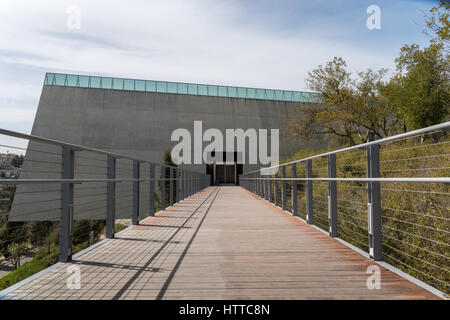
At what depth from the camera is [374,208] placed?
9.42 ft

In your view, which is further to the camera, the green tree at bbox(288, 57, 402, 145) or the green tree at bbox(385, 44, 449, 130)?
the green tree at bbox(288, 57, 402, 145)

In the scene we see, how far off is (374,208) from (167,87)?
32.1m

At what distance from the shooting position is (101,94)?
3083cm

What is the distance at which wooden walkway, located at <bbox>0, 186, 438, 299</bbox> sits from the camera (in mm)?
2109

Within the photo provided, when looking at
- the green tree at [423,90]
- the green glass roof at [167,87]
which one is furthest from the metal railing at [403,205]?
the green glass roof at [167,87]

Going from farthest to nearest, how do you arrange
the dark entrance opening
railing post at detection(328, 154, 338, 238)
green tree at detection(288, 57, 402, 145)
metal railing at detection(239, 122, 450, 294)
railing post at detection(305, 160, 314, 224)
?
1. the dark entrance opening
2. green tree at detection(288, 57, 402, 145)
3. railing post at detection(305, 160, 314, 224)
4. railing post at detection(328, 154, 338, 238)
5. metal railing at detection(239, 122, 450, 294)

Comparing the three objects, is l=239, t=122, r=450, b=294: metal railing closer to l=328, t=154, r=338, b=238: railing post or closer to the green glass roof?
l=328, t=154, r=338, b=238: railing post

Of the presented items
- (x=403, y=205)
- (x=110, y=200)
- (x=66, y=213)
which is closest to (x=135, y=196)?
(x=110, y=200)

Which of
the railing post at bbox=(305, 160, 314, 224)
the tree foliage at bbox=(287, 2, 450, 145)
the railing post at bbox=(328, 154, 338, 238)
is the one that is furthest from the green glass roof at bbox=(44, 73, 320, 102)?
the railing post at bbox=(328, 154, 338, 238)

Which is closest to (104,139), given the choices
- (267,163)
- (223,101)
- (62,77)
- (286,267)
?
(62,77)

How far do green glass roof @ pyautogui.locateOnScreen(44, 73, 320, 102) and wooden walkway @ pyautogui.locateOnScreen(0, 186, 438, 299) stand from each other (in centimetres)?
2720

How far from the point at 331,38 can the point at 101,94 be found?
26823mm

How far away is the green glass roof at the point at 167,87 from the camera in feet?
102
